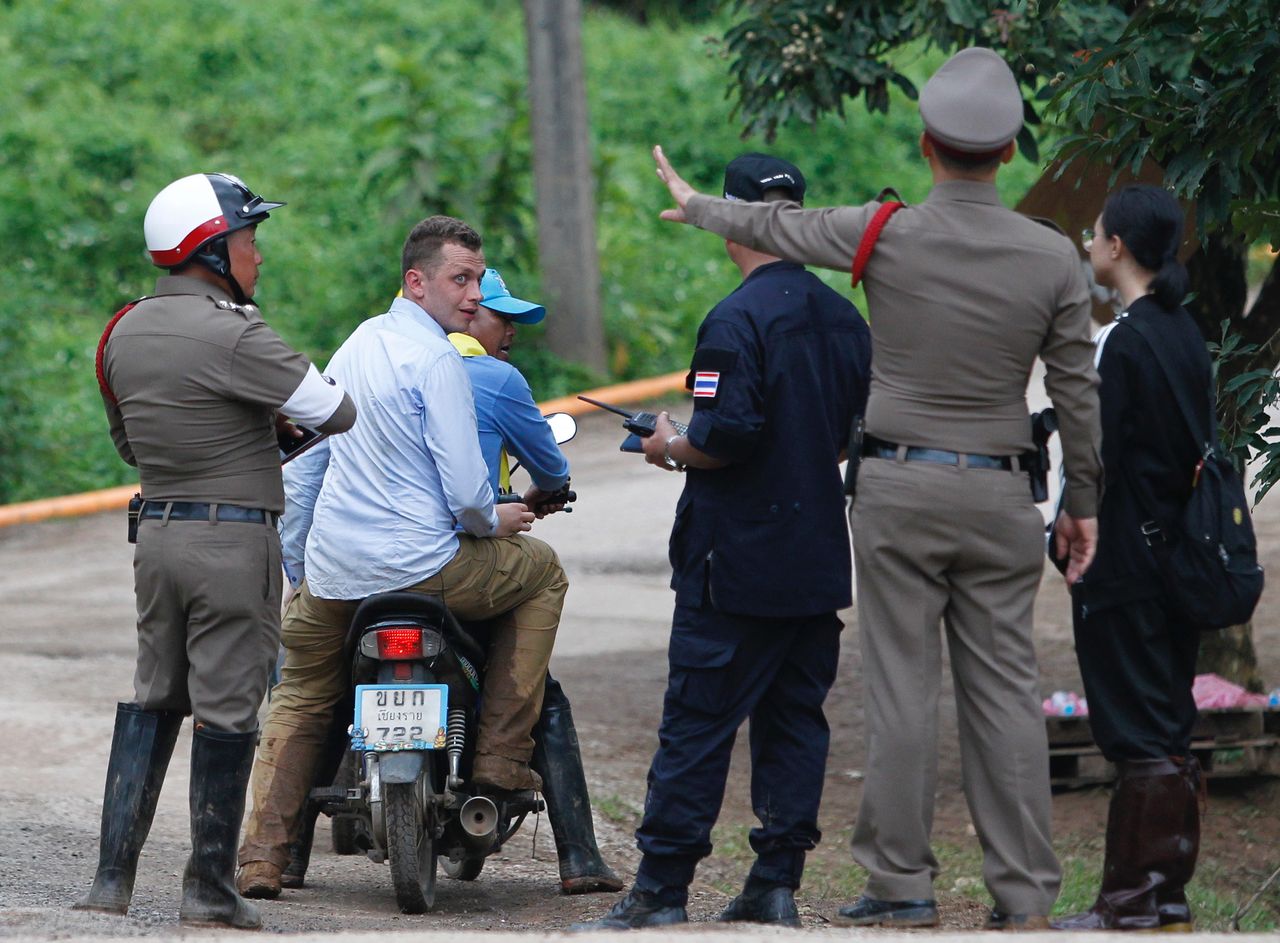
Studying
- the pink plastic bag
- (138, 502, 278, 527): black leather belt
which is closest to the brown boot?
(138, 502, 278, 527): black leather belt

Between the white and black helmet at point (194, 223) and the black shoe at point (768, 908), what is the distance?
2.12 metres

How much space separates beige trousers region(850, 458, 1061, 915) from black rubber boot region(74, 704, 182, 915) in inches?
72.6

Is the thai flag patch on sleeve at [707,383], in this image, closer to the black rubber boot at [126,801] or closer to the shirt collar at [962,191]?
the shirt collar at [962,191]

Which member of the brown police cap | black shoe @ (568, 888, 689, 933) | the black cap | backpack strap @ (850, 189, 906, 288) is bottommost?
black shoe @ (568, 888, 689, 933)

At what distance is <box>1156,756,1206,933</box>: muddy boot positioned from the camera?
458 cm

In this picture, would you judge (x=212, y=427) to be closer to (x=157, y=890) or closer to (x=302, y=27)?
(x=157, y=890)

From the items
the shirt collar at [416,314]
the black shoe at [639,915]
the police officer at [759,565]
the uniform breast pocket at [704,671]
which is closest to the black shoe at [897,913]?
the police officer at [759,565]

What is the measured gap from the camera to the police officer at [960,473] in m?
4.18

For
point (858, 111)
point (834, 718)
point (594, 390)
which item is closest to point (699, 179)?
point (858, 111)

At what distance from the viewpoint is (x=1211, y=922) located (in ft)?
18.3

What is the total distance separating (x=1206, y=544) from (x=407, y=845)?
7.47 feet

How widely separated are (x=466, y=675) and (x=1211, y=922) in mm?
2456

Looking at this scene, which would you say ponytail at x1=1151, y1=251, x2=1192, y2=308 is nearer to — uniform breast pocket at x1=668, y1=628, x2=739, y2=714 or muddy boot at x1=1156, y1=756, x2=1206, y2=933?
muddy boot at x1=1156, y1=756, x2=1206, y2=933

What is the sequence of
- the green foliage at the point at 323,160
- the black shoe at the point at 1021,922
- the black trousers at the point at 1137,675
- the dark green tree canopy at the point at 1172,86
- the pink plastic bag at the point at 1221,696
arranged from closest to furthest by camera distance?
the black shoe at the point at 1021,922, the black trousers at the point at 1137,675, the dark green tree canopy at the point at 1172,86, the pink plastic bag at the point at 1221,696, the green foliage at the point at 323,160
